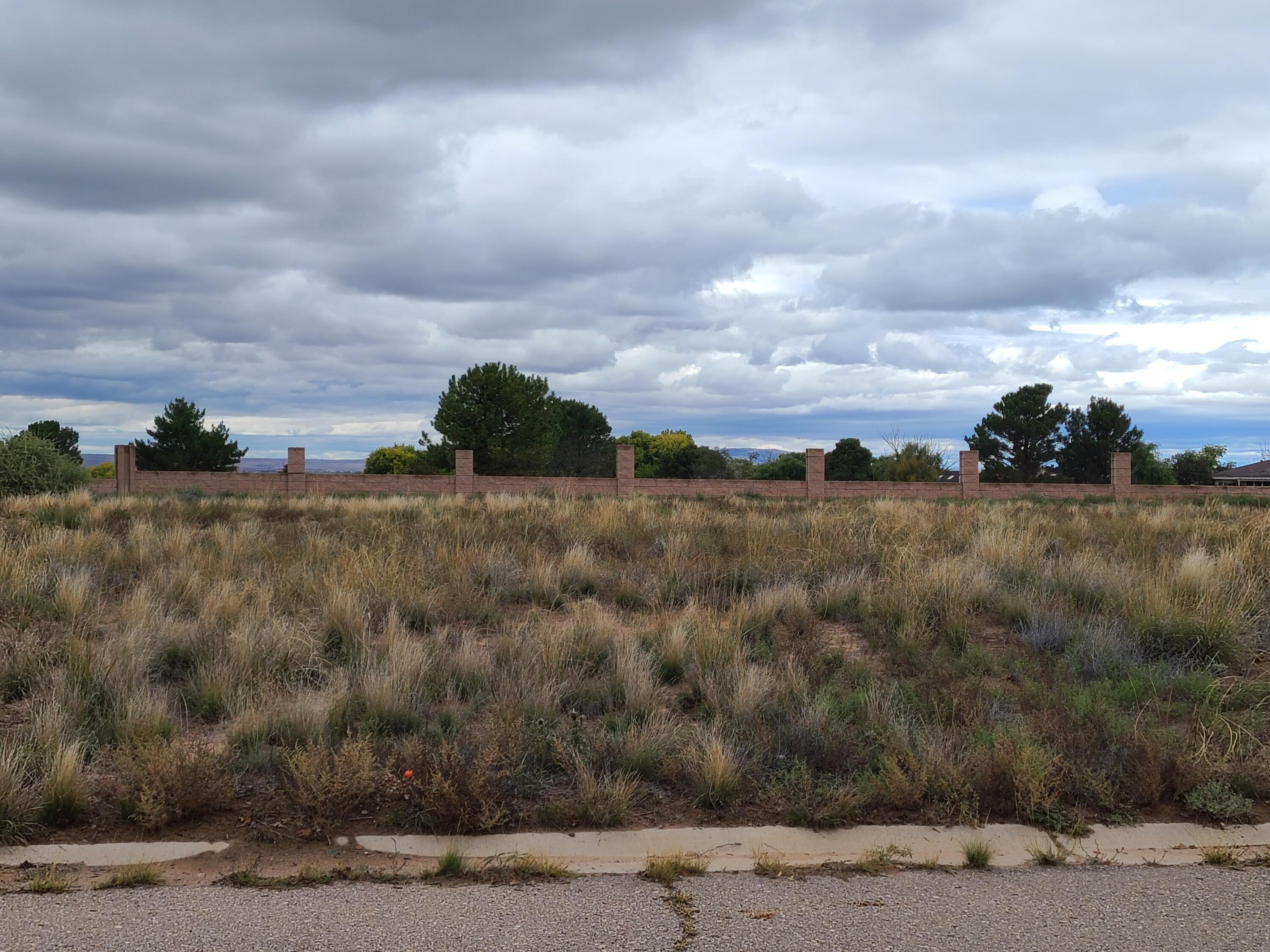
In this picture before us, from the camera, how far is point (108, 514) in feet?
50.5

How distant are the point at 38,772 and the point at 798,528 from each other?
1053cm

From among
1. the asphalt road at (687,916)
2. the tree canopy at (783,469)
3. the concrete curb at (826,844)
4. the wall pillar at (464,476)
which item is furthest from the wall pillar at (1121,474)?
the asphalt road at (687,916)

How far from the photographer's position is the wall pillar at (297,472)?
3888cm

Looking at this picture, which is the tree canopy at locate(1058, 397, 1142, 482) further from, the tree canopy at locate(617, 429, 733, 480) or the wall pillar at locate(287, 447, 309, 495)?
the wall pillar at locate(287, 447, 309, 495)

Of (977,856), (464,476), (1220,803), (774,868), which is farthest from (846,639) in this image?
(464,476)

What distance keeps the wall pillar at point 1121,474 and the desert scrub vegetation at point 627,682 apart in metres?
32.4

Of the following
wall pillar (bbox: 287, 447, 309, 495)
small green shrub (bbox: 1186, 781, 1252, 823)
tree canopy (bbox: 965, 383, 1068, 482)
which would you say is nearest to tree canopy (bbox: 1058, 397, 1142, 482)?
tree canopy (bbox: 965, 383, 1068, 482)

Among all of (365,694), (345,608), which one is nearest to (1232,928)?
(365,694)

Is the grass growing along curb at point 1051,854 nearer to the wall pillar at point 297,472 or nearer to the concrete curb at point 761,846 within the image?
the concrete curb at point 761,846

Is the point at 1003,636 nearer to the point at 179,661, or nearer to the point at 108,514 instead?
the point at 179,661

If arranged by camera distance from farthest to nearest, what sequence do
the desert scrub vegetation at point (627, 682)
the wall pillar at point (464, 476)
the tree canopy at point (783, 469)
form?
the tree canopy at point (783, 469)
the wall pillar at point (464, 476)
the desert scrub vegetation at point (627, 682)

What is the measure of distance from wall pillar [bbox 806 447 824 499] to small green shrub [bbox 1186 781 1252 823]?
3452cm

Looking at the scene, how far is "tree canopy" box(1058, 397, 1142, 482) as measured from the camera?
62781 mm

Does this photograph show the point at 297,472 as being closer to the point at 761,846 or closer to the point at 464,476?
the point at 464,476
